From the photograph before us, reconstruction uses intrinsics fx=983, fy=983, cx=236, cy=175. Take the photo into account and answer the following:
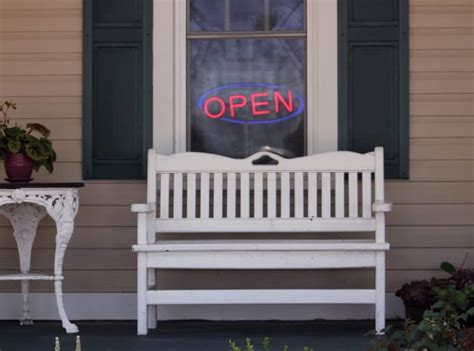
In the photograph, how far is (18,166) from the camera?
18.0 feet

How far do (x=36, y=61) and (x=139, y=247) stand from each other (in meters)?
1.50

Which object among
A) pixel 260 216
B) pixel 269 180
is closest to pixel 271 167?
pixel 269 180

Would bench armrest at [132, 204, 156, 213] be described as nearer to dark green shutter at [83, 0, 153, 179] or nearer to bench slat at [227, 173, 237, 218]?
bench slat at [227, 173, 237, 218]

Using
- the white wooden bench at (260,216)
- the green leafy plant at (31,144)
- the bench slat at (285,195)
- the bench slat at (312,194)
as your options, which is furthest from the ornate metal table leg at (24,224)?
the bench slat at (312,194)

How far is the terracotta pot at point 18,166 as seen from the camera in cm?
550

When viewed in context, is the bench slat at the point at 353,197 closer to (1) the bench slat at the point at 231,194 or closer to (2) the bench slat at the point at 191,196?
(1) the bench slat at the point at 231,194

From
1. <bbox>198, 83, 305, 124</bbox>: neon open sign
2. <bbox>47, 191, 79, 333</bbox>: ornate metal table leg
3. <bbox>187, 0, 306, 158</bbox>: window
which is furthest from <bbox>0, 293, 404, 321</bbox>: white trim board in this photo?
<bbox>198, 83, 305, 124</bbox>: neon open sign

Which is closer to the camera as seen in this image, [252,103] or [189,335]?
[189,335]

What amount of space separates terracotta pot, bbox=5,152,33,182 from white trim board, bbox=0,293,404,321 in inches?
31.7

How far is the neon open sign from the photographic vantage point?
584 centimetres

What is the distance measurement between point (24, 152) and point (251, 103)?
1.36 meters

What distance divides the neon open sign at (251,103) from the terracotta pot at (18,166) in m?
1.10

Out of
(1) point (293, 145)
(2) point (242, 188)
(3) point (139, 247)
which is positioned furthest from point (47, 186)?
(1) point (293, 145)

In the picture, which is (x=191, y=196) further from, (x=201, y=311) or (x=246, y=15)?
(x=246, y=15)
